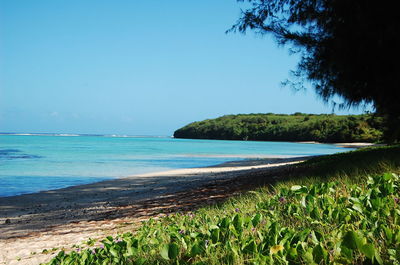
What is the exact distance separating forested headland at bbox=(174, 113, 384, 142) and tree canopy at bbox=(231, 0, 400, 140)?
51752 mm

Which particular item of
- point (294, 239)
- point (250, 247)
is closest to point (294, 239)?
point (294, 239)

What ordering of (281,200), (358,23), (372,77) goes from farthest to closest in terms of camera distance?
(372,77) → (358,23) → (281,200)

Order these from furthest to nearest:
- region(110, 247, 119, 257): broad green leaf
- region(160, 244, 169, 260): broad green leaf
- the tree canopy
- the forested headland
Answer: the forested headland, the tree canopy, region(110, 247, 119, 257): broad green leaf, region(160, 244, 169, 260): broad green leaf

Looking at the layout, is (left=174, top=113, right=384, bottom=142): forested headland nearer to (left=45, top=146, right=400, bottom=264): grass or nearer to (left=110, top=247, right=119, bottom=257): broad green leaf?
(left=45, top=146, right=400, bottom=264): grass

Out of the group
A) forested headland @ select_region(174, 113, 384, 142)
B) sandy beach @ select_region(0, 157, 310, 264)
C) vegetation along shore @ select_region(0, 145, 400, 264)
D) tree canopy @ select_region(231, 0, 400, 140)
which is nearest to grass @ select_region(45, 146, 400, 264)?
vegetation along shore @ select_region(0, 145, 400, 264)

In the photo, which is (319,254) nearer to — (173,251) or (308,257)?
(308,257)

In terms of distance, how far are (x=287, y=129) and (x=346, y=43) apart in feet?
301

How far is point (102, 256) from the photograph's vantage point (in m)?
2.91

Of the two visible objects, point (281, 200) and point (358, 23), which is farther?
point (358, 23)

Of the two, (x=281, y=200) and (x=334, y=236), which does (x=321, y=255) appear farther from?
(x=281, y=200)

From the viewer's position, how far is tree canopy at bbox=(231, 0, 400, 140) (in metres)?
7.27

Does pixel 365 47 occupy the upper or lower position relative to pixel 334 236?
upper

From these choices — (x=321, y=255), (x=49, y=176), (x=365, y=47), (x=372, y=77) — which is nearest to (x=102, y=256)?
(x=321, y=255)

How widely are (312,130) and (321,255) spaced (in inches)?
3521
